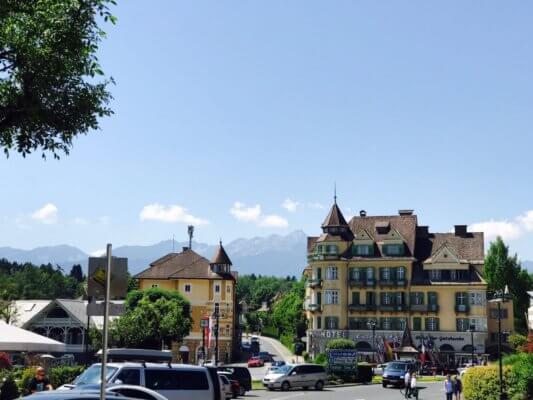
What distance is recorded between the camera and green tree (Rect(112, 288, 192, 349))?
2557 inches

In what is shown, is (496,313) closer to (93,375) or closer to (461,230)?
(461,230)

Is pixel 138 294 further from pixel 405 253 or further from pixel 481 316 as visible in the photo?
pixel 481 316

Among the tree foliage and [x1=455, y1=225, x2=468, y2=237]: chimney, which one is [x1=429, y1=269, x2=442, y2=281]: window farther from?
the tree foliage

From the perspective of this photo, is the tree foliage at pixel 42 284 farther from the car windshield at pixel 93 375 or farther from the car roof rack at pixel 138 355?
the car windshield at pixel 93 375

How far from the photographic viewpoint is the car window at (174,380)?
1992cm

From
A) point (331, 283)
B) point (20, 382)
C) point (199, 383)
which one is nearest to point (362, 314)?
point (331, 283)

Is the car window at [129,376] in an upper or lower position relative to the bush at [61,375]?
upper

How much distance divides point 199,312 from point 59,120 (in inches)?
2581

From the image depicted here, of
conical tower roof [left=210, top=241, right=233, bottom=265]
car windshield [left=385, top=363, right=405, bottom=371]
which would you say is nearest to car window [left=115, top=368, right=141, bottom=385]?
car windshield [left=385, top=363, right=405, bottom=371]

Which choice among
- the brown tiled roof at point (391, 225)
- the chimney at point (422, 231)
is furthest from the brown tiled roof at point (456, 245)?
the brown tiled roof at point (391, 225)

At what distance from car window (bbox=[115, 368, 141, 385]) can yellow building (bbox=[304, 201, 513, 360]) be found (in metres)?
54.1

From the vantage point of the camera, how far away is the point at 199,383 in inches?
795

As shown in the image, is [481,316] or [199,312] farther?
[199,312]

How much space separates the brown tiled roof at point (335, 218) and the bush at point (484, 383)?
4222 cm
